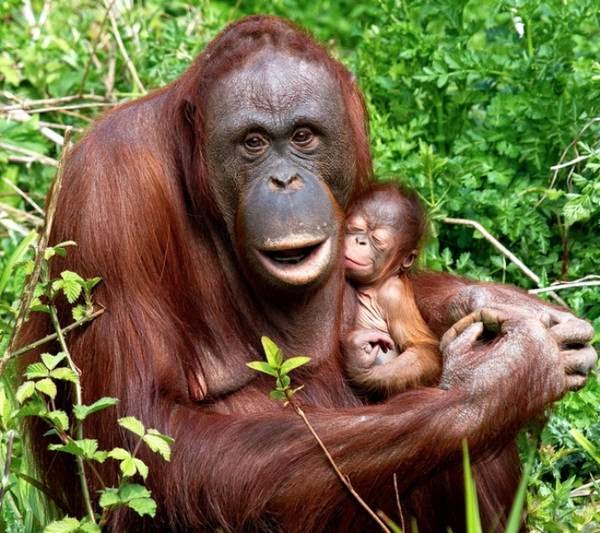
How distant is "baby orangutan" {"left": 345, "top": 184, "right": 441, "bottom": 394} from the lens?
14.4ft

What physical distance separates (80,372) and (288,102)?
35.3 inches

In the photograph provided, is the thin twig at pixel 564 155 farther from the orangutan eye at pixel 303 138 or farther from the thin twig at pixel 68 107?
the thin twig at pixel 68 107

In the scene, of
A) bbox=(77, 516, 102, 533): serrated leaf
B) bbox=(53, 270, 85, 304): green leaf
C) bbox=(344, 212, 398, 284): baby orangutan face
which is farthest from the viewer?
bbox=(344, 212, 398, 284): baby orangutan face

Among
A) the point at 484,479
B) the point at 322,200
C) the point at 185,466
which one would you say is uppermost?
the point at 322,200

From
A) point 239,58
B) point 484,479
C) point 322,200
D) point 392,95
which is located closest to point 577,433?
point 484,479

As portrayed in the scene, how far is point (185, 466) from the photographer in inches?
155

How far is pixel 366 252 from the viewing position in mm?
4609

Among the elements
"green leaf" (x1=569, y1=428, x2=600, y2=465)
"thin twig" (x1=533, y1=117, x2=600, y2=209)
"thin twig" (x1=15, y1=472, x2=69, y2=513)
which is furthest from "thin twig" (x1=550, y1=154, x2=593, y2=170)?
"thin twig" (x1=15, y1=472, x2=69, y2=513)

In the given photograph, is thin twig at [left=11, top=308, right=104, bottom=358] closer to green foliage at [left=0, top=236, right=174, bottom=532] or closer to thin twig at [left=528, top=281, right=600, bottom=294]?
green foliage at [left=0, top=236, right=174, bottom=532]

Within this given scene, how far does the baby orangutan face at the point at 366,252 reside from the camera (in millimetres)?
4602

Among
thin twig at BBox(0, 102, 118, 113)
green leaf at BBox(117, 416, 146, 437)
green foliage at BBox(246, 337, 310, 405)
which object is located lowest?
green leaf at BBox(117, 416, 146, 437)

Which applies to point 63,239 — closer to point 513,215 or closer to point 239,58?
point 239,58

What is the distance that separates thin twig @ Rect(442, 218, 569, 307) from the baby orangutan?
644 mm

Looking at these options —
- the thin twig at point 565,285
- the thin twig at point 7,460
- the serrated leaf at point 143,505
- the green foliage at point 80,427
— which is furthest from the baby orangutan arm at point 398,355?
the thin twig at point 7,460
